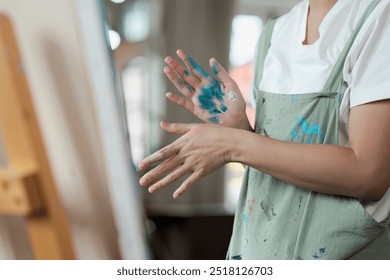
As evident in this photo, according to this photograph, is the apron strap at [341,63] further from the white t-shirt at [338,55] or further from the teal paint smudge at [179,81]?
the teal paint smudge at [179,81]

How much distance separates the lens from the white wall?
0.97 metres

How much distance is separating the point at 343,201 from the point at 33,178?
610 mm

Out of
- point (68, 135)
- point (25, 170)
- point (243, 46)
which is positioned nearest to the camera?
point (25, 170)

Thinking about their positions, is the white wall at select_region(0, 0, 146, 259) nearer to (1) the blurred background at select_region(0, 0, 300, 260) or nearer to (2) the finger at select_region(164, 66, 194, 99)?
(1) the blurred background at select_region(0, 0, 300, 260)

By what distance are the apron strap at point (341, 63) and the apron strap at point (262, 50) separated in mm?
121

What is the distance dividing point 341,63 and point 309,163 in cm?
11

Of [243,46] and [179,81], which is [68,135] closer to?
[179,81]

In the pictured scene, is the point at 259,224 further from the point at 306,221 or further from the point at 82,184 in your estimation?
the point at 82,184

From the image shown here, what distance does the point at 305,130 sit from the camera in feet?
1.82

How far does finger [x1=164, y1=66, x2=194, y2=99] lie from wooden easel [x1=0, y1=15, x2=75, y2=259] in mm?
404

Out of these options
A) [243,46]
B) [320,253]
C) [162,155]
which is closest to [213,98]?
[162,155]

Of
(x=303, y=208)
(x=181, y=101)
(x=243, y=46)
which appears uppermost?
(x=181, y=101)

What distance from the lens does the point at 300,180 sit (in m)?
0.52
